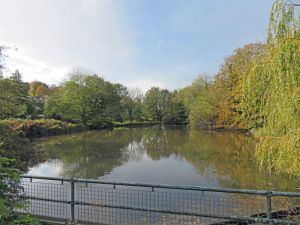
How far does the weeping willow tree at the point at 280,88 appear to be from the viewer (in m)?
4.79

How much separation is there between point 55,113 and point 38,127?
53.6 ft

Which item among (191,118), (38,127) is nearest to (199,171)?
(38,127)

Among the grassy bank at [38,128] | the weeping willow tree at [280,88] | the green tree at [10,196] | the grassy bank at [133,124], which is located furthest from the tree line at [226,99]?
the green tree at [10,196]

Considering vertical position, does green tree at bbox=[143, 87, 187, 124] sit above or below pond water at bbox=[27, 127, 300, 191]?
above

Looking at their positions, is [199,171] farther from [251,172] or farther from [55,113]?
[55,113]

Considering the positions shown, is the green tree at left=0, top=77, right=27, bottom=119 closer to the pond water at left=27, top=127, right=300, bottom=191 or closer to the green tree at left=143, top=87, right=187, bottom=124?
the pond water at left=27, top=127, right=300, bottom=191

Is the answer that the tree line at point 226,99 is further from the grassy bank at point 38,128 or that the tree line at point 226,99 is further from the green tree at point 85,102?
the grassy bank at point 38,128

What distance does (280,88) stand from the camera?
4.92 meters

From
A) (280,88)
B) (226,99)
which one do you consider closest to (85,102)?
(226,99)

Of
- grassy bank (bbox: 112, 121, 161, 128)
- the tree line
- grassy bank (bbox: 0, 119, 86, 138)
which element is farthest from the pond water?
grassy bank (bbox: 112, 121, 161, 128)

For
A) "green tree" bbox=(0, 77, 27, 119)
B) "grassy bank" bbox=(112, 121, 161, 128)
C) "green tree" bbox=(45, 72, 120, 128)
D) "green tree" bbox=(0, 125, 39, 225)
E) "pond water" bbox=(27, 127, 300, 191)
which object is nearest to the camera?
"green tree" bbox=(0, 125, 39, 225)

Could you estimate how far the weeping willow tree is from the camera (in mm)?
4785

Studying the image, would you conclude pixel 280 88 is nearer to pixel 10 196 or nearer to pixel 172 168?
pixel 10 196

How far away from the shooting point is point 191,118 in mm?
47812
